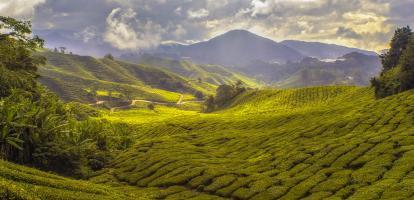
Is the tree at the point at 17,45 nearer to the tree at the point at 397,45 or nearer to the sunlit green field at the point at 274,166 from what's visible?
the sunlit green field at the point at 274,166

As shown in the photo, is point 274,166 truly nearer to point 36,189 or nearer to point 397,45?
point 36,189

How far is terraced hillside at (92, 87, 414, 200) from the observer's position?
4628 cm

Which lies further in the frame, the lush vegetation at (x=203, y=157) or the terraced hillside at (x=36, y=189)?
the lush vegetation at (x=203, y=157)

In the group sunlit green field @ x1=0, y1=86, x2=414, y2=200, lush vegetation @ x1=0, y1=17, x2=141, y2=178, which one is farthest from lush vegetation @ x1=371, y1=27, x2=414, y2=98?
lush vegetation @ x1=0, y1=17, x2=141, y2=178

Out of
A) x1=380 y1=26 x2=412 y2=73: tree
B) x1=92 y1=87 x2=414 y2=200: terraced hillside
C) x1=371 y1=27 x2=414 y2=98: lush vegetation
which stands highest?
x1=380 y1=26 x2=412 y2=73: tree

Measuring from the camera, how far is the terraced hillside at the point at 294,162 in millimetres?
46281

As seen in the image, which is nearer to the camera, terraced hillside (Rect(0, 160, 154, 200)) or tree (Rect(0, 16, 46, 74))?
terraced hillside (Rect(0, 160, 154, 200))

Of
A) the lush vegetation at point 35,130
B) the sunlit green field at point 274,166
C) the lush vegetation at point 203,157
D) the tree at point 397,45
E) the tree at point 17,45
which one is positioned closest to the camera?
the sunlit green field at point 274,166

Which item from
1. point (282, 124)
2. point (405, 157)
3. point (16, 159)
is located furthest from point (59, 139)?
point (282, 124)

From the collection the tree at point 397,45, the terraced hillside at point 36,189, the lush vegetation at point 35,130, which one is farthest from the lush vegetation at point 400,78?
the terraced hillside at point 36,189

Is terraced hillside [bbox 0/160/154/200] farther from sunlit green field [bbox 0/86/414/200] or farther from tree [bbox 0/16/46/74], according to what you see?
tree [bbox 0/16/46/74]

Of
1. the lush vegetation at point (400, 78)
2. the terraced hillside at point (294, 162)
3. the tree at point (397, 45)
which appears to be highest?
the tree at point (397, 45)

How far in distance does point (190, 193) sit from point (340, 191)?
1806cm

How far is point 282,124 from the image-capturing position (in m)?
105
